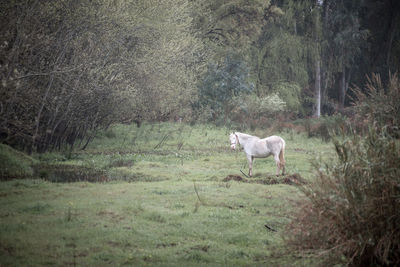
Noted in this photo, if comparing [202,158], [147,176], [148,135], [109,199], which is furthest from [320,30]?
[109,199]

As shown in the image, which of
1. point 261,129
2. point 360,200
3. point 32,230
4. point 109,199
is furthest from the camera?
point 261,129

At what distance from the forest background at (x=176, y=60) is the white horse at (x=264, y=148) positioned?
6630 mm

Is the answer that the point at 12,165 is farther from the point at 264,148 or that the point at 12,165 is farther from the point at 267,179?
the point at 264,148

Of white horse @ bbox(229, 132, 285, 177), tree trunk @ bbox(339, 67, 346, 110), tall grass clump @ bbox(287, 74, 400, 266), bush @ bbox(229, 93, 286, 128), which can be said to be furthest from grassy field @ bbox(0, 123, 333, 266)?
tree trunk @ bbox(339, 67, 346, 110)

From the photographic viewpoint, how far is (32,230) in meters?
8.10

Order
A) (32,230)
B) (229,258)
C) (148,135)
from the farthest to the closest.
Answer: (148,135) → (32,230) → (229,258)

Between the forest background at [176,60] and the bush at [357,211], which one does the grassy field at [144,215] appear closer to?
the bush at [357,211]

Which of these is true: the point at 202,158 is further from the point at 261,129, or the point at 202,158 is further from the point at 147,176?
the point at 261,129

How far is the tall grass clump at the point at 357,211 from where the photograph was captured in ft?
18.3

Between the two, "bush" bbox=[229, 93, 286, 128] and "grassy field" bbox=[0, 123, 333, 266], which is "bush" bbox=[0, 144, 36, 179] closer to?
"grassy field" bbox=[0, 123, 333, 266]

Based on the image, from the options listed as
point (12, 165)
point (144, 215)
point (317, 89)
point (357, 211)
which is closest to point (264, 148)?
point (144, 215)

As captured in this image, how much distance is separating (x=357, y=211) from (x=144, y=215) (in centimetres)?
516

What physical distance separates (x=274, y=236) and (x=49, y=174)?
29.1ft

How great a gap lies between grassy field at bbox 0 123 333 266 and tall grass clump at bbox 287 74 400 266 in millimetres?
422
